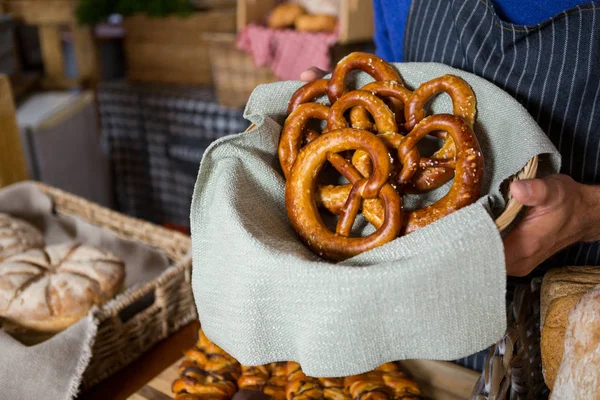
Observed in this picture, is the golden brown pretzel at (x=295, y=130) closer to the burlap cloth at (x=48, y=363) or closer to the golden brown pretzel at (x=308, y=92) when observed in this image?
the golden brown pretzel at (x=308, y=92)

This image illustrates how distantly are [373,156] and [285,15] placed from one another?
1.44 metres

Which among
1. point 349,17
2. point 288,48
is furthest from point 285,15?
point 349,17

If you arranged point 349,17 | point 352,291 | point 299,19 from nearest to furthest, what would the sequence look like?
point 352,291
point 349,17
point 299,19

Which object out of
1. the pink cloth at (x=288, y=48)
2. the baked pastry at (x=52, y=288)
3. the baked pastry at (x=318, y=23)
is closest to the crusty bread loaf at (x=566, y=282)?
the baked pastry at (x=52, y=288)

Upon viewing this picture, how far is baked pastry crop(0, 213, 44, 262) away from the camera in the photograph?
1146 millimetres

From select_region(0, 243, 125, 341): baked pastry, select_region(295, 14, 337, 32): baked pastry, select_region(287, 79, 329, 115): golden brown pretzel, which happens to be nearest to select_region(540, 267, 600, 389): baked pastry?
select_region(287, 79, 329, 115): golden brown pretzel

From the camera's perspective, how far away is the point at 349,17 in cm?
187

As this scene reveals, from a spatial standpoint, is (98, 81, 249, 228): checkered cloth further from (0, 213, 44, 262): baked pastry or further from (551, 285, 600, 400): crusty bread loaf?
(551, 285, 600, 400): crusty bread loaf

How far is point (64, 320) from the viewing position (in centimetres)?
97

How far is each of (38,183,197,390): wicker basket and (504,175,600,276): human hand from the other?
0.64 m

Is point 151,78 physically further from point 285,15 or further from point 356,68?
point 356,68

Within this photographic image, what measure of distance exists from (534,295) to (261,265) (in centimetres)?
55

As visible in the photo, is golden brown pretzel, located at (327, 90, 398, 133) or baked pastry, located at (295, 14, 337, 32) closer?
golden brown pretzel, located at (327, 90, 398, 133)

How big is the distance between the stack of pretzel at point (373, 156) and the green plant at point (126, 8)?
1.62 m
